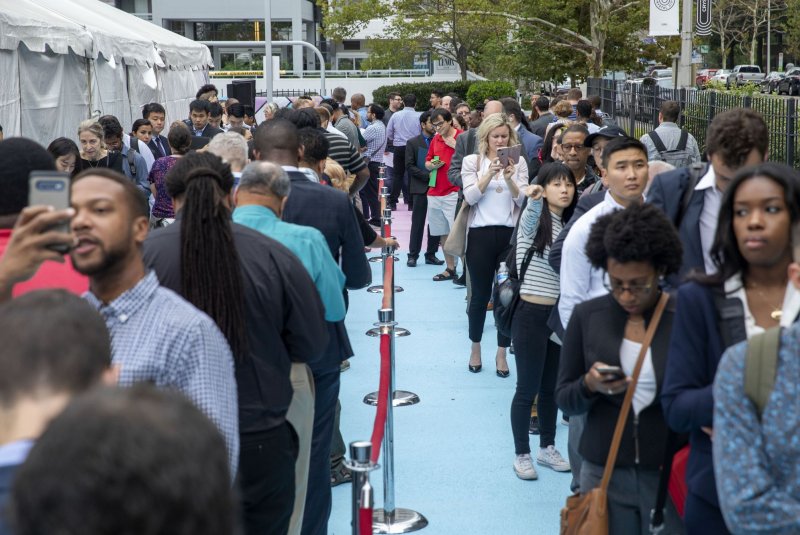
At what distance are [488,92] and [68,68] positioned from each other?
2243 cm

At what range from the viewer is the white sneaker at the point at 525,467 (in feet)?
21.8

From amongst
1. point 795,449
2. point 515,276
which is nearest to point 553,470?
point 515,276

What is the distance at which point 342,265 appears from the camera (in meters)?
5.92

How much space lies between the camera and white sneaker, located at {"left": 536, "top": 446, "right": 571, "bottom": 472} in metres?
6.77

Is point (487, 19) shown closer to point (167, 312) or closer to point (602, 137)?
point (602, 137)

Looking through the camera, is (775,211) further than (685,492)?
No

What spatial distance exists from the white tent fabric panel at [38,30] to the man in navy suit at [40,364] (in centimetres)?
945

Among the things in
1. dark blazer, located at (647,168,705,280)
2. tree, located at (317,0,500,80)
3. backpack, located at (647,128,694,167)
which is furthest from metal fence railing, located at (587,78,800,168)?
tree, located at (317,0,500,80)

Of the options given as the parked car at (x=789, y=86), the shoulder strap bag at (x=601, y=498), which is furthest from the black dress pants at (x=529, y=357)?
the parked car at (x=789, y=86)

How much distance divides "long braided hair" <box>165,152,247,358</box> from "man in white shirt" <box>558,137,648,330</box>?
1743mm

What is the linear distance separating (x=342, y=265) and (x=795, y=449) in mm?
3664

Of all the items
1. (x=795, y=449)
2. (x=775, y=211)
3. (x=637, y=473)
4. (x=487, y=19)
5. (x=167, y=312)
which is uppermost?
(x=487, y=19)

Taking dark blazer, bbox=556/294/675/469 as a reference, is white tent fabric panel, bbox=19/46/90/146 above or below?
above

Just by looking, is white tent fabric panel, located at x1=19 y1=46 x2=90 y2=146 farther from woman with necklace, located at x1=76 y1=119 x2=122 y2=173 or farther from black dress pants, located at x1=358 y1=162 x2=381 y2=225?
black dress pants, located at x1=358 y1=162 x2=381 y2=225
